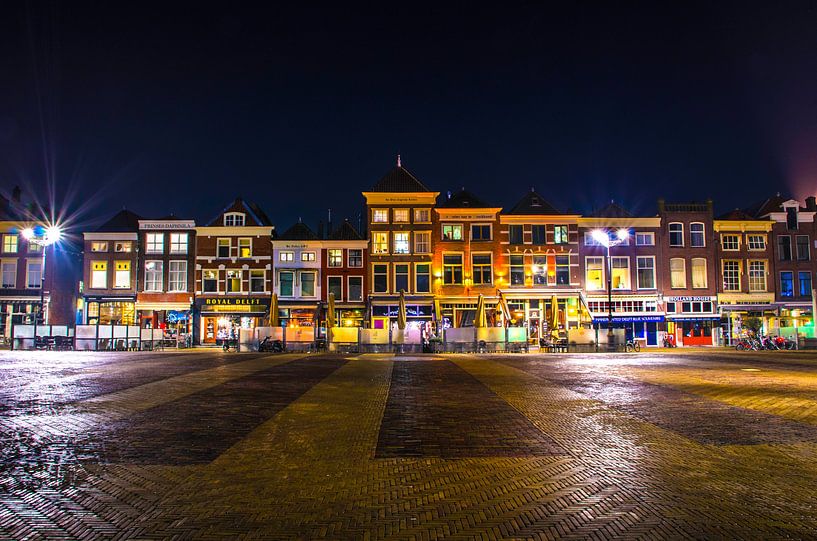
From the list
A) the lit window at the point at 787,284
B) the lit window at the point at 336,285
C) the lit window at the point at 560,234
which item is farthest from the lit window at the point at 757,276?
the lit window at the point at 336,285

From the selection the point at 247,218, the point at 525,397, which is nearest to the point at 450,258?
the point at 247,218

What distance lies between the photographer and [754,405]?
42.9 ft

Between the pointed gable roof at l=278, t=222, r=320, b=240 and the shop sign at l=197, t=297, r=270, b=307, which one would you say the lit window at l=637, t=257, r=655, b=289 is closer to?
the pointed gable roof at l=278, t=222, r=320, b=240

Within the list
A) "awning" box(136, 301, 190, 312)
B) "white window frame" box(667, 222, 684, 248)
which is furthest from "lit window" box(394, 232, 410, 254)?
"white window frame" box(667, 222, 684, 248)

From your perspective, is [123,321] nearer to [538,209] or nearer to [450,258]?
[450,258]

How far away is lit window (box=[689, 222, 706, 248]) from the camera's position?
53.6m

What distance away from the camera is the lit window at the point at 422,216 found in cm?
5272

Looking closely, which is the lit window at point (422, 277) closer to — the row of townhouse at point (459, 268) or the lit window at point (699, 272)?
the row of townhouse at point (459, 268)

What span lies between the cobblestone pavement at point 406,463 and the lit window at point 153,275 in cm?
3977

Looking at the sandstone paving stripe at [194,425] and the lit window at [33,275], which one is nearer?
the sandstone paving stripe at [194,425]

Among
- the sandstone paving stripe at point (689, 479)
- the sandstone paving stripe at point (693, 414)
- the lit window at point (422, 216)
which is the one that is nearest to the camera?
the sandstone paving stripe at point (689, 479)

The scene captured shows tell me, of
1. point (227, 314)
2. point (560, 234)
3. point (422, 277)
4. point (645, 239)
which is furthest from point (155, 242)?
point (645, 239)

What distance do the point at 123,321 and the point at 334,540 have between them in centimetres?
5417

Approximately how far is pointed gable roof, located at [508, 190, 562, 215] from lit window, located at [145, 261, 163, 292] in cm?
→ 3134
